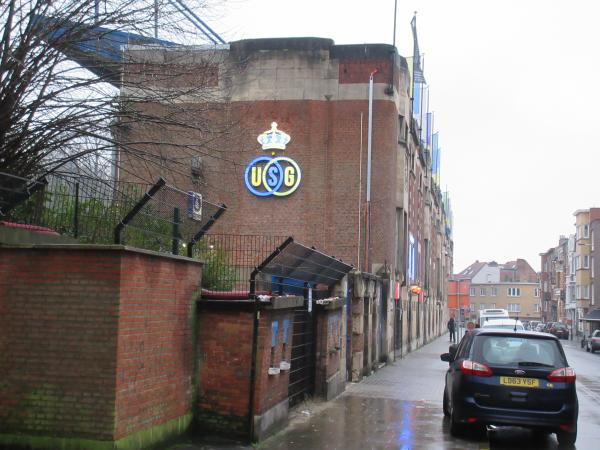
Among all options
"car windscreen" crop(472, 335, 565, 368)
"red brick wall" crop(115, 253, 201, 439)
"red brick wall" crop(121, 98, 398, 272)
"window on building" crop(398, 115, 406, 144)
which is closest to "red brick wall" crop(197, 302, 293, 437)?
"red brick wall" crop(115, 253, 201, 439)

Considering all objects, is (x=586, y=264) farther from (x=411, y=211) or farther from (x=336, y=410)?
(x=336, y=410)

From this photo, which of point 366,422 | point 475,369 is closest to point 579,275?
point 366,422

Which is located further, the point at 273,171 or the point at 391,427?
the point at 273,171

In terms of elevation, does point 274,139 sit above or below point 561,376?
above

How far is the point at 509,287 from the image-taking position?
148 meters

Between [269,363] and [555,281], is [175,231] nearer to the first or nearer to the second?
[269,363]

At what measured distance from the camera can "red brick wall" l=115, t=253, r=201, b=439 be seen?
26.6ft

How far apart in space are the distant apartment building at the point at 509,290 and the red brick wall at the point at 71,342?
13970cm

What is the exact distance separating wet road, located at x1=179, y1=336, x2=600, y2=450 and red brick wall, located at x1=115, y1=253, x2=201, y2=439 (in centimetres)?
90

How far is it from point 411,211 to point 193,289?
30.3m

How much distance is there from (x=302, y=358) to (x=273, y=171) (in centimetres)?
1614

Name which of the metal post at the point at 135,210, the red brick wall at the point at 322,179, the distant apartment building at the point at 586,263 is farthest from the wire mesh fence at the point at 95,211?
the distant apartment building at the point at 586,263

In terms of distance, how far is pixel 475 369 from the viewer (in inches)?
445

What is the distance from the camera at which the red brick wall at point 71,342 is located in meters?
7.95
